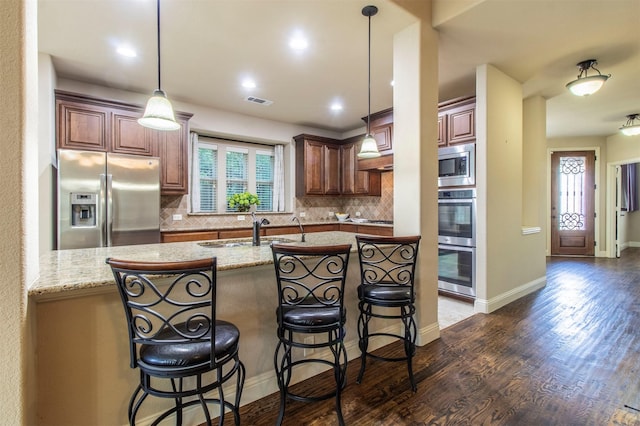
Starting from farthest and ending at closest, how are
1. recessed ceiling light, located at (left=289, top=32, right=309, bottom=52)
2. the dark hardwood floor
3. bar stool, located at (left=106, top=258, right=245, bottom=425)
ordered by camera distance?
1. recessed ceiling light, located at (left=289, top=32, right=309, bottom=52)
2. the dark hardwood floor
3. bar stool, located at (left=106, top=258, right=245, bottom=425)

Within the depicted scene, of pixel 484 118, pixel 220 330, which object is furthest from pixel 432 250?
pixel 220 330

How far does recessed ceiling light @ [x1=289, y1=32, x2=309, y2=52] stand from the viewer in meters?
2.88

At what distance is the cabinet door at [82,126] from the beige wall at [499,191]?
4.45 metres

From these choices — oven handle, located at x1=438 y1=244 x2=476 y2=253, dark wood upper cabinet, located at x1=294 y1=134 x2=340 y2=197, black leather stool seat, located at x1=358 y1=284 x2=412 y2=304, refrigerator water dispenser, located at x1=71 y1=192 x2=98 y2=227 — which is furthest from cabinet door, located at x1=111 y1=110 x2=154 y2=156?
oven handle, located at x1=438 y1=244 x2=476 y2=253

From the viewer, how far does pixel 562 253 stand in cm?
731

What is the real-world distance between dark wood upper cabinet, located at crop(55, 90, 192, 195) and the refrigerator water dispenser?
2.03ft

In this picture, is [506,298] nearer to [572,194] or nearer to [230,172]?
[230,172]

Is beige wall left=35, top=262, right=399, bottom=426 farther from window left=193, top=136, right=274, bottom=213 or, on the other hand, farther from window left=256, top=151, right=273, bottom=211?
window left=256, top=151, right=273, bottom=211

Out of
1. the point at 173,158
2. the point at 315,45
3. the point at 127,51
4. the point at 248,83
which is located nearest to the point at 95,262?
the point at 127,51

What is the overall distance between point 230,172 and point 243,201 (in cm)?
104

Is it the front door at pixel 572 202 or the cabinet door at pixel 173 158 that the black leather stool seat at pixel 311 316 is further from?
the front door at pixel 572 202

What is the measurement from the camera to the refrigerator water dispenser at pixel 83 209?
3361 mm

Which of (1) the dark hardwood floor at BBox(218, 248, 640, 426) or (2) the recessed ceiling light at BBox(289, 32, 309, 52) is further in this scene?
(2) the recessed ceiling light at BBox(289, 32, 309, 52)

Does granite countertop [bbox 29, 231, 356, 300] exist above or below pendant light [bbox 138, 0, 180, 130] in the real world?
below
